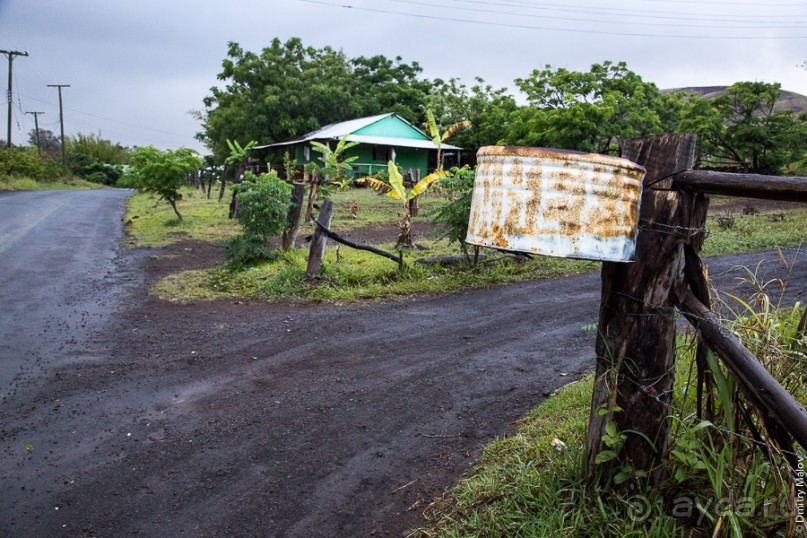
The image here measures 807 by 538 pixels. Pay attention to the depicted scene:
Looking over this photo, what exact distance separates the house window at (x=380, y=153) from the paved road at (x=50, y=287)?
70.3 feet

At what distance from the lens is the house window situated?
37.1 meters

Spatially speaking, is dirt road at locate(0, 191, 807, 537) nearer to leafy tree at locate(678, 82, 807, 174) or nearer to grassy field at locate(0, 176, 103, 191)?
leafy tree at locate(678, 82, 807, 174)

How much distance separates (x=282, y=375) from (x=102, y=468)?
1.75 metres

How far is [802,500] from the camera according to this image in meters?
2.06

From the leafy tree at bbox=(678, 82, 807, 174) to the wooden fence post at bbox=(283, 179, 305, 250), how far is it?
1716cm

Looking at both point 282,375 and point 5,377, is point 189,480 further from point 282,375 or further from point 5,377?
point 5,377

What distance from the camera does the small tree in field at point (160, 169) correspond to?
1600 cm

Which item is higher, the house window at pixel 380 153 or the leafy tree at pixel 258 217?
the house window at pixel 380 153

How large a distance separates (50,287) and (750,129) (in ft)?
75.6

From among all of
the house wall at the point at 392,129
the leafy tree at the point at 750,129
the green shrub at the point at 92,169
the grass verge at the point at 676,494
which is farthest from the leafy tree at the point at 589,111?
the green shrub at the point at 92,169

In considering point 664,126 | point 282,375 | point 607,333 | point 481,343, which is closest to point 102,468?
point 282,375

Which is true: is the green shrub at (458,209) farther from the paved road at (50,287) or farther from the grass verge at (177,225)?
the grass verge at (177,225)

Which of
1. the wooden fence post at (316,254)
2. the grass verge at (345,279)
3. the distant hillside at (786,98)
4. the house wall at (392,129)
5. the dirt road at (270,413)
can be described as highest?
the distant hillside at (786,98)

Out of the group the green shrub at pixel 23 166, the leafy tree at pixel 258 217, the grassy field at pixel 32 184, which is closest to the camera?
the leafy tree at pixel 258 217
